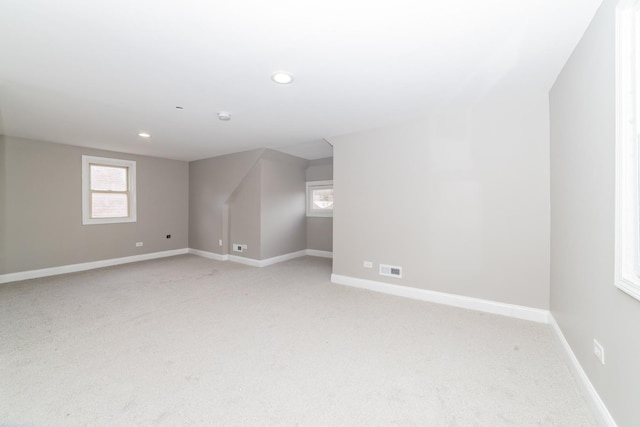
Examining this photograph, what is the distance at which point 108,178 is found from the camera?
5.18 metres

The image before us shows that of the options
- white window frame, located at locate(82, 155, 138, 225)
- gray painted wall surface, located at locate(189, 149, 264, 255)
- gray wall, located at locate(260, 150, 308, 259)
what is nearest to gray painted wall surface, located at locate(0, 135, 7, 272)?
white window frame, located at locate(82, 155, 138, 225)

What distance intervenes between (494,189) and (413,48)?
1.84 m

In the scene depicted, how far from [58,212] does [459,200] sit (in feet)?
21.0

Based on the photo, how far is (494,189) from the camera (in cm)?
284

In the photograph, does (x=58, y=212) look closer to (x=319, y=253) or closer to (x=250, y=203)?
(x=250, y=203)

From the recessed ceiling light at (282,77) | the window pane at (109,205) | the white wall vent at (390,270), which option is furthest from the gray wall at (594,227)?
the window pane at (109,205)

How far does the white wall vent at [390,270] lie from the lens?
3492 mm

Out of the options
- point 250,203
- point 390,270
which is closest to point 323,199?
point 250,203

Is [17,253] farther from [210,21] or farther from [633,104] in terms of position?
[633,104]

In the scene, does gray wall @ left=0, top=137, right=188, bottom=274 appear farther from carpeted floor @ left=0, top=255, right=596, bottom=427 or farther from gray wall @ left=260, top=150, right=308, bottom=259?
gray wall @ left=260, top=150, right=308, bottom=259

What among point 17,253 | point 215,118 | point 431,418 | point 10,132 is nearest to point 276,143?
point 215,118

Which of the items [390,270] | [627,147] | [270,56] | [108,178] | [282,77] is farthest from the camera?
[108,178]

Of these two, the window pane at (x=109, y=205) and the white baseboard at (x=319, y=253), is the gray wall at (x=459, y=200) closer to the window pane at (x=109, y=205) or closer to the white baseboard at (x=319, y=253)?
the white baseboard at (x=319, y=253)

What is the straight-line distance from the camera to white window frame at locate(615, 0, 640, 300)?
1.23 m
